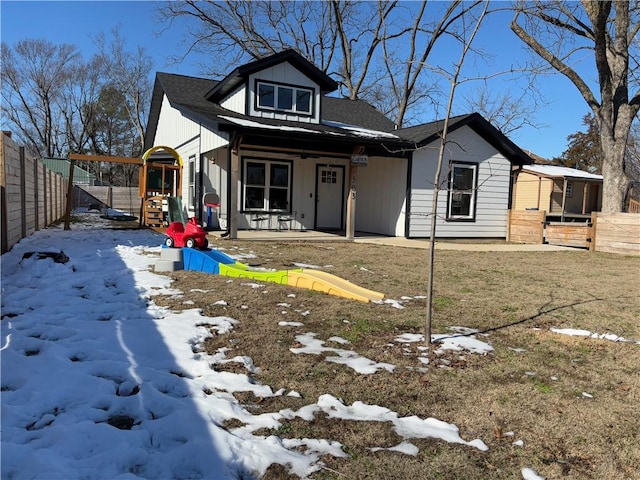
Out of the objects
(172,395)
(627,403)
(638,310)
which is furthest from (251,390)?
(638,310)

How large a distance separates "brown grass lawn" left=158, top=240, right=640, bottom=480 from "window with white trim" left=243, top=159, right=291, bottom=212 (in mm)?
7718

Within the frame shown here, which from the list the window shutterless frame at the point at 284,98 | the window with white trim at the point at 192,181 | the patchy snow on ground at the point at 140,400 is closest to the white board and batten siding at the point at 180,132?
the window with white trim at the point at 192,181

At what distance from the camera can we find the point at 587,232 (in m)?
12.8

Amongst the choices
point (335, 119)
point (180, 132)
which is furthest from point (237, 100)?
point (335, 119)

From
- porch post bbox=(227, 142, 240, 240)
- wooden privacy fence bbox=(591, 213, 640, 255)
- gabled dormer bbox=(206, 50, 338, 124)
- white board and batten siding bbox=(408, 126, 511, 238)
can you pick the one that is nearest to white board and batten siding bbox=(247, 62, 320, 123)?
gabled dormer bbox=(206, 50, 338, 124)

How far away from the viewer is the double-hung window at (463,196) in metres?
14.4

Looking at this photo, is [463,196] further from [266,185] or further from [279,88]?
[279,88]

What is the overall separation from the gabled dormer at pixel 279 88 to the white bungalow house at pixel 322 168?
3 cm

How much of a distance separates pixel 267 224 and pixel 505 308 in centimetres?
986

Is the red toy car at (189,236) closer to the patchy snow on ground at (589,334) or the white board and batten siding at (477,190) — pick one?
the patchy snow on ground at (589,334)

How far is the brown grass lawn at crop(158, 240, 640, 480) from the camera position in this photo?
2.32 meters

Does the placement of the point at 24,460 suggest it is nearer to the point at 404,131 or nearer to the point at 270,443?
the point at 270,443

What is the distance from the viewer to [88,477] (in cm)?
195

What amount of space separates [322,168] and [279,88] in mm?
2966
